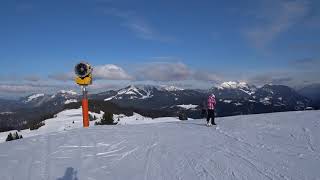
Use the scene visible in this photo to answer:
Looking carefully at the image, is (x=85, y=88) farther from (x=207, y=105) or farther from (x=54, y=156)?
(x=54, y=156)

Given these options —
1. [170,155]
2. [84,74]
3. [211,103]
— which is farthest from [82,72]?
[170,155]

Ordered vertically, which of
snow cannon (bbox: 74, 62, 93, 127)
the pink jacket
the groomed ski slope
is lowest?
the groomed ski slope

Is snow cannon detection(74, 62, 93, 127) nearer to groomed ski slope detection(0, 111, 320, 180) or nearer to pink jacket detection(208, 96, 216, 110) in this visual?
groomed ski slope detection(0, 111, 320, 180)

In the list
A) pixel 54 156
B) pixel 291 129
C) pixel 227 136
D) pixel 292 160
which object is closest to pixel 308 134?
pixel 291 129

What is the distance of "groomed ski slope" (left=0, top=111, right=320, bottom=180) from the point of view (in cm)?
945

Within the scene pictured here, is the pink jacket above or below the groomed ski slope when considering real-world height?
above

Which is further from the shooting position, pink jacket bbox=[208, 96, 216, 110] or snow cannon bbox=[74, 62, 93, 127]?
snow cannon bbox=[74, 62, 93, 127]

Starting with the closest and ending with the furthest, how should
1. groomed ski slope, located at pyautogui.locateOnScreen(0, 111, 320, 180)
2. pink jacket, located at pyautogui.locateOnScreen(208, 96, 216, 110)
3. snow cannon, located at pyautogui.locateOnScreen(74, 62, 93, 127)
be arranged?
groomed ski slope, located at pyautogui.locateOnScreen(0, 111, 320, 180), pink jacket, located at pyautogui.locateOnScreen(208, 96, 216, 110), snow cannon, located at pyautogui.locateOnScreen(74, 62, 93, 127)

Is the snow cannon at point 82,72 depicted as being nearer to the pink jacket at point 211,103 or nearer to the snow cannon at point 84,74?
the snow cannon at point 84,74

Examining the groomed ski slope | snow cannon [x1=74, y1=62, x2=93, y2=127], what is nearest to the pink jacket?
Result: the groomed ski slope

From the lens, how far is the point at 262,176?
862cm

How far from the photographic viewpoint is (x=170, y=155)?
11.6m

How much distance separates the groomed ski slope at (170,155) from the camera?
9.45 meters

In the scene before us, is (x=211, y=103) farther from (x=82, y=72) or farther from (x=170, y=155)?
(x=170, y=155)
